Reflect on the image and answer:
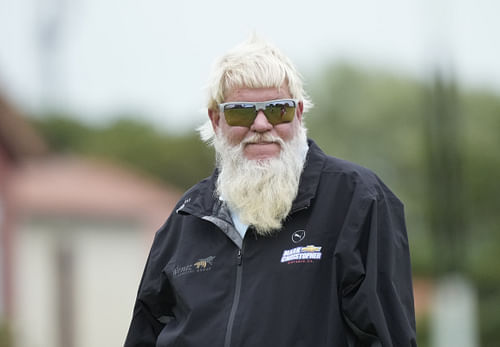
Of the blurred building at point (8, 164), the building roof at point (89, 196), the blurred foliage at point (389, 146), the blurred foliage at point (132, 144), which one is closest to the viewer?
the blurred building at point (8, 164)

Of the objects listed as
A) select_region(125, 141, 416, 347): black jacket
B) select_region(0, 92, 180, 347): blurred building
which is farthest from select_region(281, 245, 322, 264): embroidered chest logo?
select_region(0, 92, 180, 347): blurred building

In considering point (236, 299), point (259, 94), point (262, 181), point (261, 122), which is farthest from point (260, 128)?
point (236, 299)

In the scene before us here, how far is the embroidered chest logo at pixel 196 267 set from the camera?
4.48 metres

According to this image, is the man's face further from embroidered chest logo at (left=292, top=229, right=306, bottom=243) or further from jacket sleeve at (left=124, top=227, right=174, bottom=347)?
jacket sleeve at (left=124, top=227, right=174, bottom=347)

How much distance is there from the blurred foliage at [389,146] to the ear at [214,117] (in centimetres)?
2258

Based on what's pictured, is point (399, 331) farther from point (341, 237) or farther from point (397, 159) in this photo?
point (397, 159)

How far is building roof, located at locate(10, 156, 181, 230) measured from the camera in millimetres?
26891

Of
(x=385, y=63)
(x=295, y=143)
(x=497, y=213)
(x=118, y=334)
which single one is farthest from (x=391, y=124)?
(x=295, y=143)

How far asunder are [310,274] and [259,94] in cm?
Result: 81

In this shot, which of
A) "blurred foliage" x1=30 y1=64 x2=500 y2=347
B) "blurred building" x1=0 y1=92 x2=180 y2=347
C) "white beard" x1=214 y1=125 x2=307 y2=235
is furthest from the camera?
"blurred foliage" x1=30 y1=64 x2=500 y2=347

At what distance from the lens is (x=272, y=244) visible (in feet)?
14.4

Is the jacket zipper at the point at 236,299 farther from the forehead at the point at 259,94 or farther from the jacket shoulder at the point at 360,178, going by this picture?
the forehead at the point at 259,94

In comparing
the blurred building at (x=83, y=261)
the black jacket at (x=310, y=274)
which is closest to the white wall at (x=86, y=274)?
the blurred building at (x=83, y=261)

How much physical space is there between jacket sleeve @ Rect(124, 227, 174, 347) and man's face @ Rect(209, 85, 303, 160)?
579 mm
